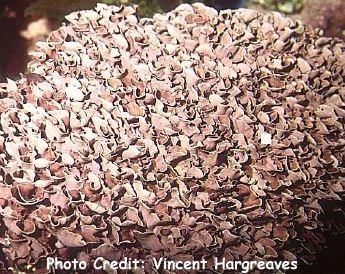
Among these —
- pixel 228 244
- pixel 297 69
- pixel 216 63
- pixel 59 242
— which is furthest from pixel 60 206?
pixel 297 69

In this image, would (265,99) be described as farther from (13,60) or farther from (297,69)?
(13,60)

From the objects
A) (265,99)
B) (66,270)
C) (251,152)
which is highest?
Result: (265,99)

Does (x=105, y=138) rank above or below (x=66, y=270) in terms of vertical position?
above

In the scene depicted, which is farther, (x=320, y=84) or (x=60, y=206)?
(x=320, y=84)

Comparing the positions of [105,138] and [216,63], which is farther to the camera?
[216,63]

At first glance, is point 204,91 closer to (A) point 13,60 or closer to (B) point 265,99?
(B) point 265,99

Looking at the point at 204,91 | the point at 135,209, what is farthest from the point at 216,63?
the point at 135,209
